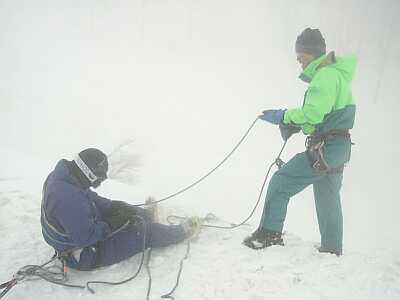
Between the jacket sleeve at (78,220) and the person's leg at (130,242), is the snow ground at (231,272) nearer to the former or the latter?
the person's leg at (130,242)

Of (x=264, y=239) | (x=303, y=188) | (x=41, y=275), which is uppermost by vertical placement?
(x=303, y=188)

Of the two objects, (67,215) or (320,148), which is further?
(320,148)

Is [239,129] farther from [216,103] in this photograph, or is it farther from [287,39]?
[287,39]

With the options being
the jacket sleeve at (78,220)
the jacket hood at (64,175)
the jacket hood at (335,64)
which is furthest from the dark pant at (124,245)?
the jacket hood at (335,64)

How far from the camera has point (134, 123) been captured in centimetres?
3956

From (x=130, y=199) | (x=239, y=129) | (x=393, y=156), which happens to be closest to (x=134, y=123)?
(x=239, y=129)

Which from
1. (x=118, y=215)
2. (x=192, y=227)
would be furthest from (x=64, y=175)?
(x=192, y=227)

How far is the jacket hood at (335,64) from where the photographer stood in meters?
4.56

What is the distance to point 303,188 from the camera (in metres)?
4.75

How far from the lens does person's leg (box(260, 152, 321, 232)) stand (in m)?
4.70

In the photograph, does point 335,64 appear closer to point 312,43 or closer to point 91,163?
point 312,43

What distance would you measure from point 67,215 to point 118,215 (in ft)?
2.63

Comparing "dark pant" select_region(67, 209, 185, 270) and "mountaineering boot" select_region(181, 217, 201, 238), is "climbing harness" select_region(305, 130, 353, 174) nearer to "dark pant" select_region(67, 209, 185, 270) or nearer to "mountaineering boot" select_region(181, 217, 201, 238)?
"mountaineering boot" select_region(181, 217, 201, 238)

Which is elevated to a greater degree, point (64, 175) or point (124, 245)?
point (64, 175)
